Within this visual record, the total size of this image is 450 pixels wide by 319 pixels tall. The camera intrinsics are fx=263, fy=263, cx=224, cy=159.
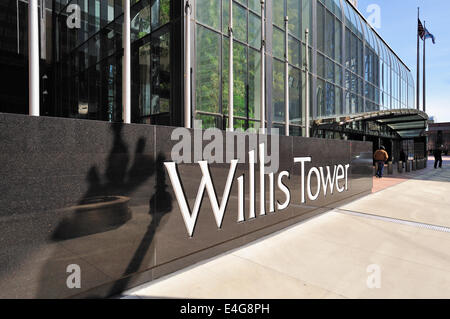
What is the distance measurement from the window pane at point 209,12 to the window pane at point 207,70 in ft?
1.30

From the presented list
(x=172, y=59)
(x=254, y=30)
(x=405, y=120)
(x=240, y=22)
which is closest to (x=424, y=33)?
(x=405, y=120)

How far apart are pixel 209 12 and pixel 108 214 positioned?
10.7 m

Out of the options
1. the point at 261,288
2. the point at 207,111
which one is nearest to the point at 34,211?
the point at 261,288

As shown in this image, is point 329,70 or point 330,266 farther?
point 329,70

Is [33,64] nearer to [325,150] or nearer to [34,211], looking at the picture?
[34,211]

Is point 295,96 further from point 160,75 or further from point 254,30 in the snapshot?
point 160,75

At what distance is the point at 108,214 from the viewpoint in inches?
118

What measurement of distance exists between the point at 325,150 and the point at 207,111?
5165 millimetres

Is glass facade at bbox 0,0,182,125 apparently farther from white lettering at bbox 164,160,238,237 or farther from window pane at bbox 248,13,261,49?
white lettering at bbox 164,160,238,237

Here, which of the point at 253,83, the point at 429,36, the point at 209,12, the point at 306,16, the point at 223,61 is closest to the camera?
the point at 209,12

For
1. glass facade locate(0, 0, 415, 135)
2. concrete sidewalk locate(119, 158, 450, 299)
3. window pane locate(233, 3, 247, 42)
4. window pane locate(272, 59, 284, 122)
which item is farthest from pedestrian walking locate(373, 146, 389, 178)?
window pane locate(233, 3, 247, 42)

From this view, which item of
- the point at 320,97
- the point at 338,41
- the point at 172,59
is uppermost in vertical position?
the point at 338,41

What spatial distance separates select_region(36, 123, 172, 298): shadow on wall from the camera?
2.67 m

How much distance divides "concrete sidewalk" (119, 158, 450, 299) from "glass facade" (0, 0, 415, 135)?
19.1 ft
